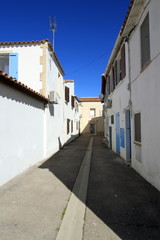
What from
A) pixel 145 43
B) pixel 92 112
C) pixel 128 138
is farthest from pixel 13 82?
pixel 92 112

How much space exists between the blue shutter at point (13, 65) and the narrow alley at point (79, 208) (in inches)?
222

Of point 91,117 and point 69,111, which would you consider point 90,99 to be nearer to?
point 91,117

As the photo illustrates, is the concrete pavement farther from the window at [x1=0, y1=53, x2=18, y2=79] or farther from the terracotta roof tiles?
the window at [x1=0, y1=53, x2=18, y2=79]

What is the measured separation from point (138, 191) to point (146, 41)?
4345 mm

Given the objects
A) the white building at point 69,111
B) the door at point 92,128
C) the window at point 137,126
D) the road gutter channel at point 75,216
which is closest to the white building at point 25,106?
the road gutter channel at point 75,216

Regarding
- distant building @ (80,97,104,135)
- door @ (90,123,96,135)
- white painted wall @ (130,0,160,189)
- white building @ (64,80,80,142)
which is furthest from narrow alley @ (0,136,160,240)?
door @ (90,123,96,135)

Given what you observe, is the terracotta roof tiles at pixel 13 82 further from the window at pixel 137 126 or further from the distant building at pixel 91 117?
the distant building at pixel 91 117

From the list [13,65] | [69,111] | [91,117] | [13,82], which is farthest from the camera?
[91,117]

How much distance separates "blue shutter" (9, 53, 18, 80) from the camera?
9.09 meters

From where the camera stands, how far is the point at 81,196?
4.17 m

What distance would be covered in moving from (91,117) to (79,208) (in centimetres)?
2819

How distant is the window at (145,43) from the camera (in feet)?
17.0

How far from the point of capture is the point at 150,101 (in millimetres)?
4859

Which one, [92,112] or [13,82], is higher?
[92,112]
